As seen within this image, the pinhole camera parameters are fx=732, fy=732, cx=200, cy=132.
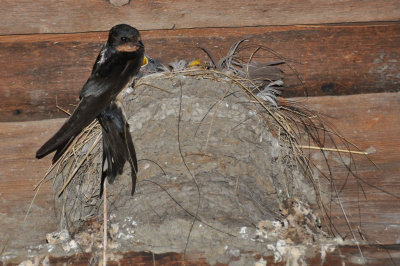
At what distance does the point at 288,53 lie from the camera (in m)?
2.73

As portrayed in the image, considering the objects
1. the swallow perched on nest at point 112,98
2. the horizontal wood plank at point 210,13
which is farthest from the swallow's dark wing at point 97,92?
the horizontal wood plank at point 210,13

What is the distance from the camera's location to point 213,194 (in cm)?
253

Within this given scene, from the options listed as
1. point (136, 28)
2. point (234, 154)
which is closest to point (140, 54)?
point (136, 28)

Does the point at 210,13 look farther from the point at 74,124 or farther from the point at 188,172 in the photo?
the point at 74,124

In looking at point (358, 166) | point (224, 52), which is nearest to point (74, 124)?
point (224, 52)

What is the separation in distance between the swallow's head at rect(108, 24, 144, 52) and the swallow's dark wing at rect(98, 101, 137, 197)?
233 millimetres

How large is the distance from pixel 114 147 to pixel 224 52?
55 centimetres

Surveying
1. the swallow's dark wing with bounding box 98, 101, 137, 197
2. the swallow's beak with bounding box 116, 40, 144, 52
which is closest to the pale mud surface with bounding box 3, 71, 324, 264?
the swallow's dark wing with bounding box 98, 101, 137, 197

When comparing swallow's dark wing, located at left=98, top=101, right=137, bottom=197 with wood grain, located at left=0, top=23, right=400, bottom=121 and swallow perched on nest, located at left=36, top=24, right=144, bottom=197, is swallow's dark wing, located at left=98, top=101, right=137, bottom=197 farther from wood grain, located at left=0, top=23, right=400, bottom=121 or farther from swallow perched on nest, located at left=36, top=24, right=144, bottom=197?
wood grain, located at left=0, top=23, right=400, bottom=121

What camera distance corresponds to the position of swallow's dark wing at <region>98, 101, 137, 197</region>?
8.55ft

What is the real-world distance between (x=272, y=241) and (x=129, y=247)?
17.5 inches

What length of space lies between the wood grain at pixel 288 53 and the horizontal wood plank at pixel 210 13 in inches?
1.2

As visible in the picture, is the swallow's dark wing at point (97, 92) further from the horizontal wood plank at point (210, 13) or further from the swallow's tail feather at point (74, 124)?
the horizontal wood plank at point (210, 13)

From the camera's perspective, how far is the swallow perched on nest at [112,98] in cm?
256
